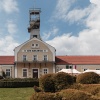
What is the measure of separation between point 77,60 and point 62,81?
45816 millimetres

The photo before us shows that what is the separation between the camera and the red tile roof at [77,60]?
5630 cm

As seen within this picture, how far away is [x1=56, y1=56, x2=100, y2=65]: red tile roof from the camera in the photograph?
5630cm

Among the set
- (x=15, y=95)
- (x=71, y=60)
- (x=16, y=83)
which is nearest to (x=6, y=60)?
(x=71, y=60)

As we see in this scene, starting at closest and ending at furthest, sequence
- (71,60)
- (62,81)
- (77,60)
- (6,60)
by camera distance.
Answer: (62,81)
(6,60)
(77,60)
(71,60)

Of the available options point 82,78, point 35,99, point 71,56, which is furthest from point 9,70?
point 35,99

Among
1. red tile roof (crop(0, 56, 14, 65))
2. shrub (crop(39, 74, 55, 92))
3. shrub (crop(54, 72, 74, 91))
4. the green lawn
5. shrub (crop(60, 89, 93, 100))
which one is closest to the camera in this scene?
shrub (crop(60, 89, 93, 100))

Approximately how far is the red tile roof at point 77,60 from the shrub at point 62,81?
43.8 m

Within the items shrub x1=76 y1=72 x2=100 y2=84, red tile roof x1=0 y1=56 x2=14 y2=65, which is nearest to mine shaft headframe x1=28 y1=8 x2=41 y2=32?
red tile roof x1=0 y1=56 x2=14 y2=65

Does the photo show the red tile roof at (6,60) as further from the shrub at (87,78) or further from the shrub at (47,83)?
the shrub at (47,83)

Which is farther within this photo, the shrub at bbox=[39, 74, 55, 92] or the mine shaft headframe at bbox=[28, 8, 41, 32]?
the mine shaft headframe at bbox=[28, 8, 41, 32]

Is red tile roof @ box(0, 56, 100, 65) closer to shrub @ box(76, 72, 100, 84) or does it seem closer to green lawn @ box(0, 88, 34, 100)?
green lawn @ box(0, 88, 34, 100)

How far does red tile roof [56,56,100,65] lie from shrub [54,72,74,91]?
1724 inches

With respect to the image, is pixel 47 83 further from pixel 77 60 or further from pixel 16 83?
pixel 77 60

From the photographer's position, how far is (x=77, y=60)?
57438 millimetres
